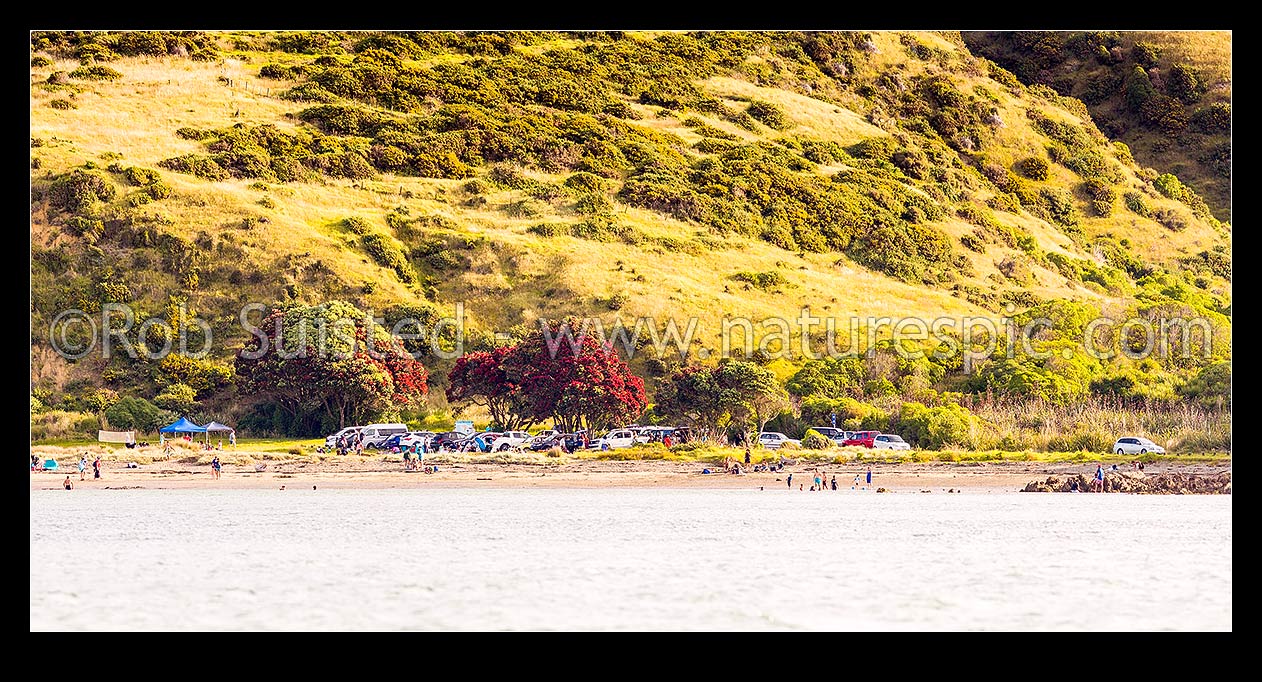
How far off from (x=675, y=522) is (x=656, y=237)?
32401mm

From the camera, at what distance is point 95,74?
66.7m

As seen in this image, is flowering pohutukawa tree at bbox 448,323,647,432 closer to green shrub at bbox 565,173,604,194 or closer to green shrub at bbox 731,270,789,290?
green shrub at bbox 731,270,789,290

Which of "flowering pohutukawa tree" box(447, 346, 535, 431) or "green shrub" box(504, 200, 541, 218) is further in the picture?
"green shrub" box(504, 200, 541, 218)

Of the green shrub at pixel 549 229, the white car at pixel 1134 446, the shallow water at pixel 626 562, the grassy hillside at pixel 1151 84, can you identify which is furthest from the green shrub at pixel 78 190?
the grassy hillside at pixel 1151 84

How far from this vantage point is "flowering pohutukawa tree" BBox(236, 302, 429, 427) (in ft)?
135

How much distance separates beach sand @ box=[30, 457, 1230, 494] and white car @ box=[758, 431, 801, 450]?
212 centimetres

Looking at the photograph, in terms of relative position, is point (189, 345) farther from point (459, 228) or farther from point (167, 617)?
point (167, 617)

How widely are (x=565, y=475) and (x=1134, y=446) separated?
13.9m

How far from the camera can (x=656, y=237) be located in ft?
193

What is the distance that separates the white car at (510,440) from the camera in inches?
1487

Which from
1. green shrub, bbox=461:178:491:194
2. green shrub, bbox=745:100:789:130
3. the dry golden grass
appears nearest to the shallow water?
the dry golden grass

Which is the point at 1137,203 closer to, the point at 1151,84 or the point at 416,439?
A: the point at 1151,84

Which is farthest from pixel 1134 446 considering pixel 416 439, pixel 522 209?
pixel 522 209
